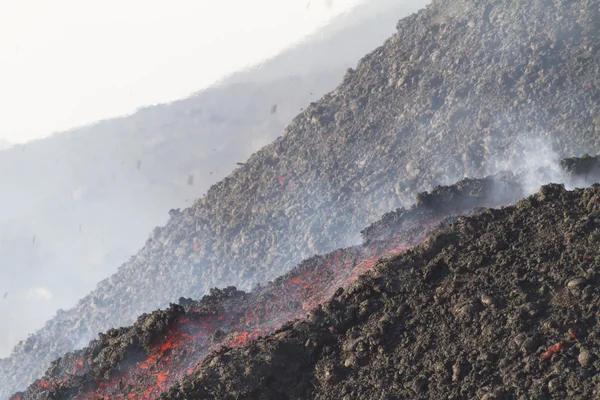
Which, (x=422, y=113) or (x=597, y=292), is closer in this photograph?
(x=597, y=292)

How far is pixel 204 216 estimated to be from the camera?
46562 millimetres

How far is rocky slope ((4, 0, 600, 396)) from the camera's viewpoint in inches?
1364

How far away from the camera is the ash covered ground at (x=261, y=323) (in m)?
14.5

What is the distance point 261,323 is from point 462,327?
1135cm

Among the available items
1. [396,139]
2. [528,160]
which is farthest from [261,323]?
[396,139]

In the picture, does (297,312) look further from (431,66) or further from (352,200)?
(431,66)

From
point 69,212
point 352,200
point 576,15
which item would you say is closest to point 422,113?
point 352,200

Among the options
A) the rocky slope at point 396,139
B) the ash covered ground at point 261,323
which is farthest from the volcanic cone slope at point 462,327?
the rocky slope at point 396,139

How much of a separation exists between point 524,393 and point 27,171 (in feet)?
319

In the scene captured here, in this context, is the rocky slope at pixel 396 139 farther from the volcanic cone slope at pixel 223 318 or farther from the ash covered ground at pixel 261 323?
the ash covered ground at pixel 261 323

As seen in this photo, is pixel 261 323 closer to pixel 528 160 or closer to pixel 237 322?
pixel 237 322

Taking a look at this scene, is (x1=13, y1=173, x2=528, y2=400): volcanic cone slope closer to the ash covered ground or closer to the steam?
the ash covered ground

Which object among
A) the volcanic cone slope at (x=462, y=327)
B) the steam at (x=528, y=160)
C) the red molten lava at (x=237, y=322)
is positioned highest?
the volcanic cone slope at (x=462, y=327)

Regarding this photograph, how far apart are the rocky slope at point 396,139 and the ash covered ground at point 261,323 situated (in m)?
5.88
